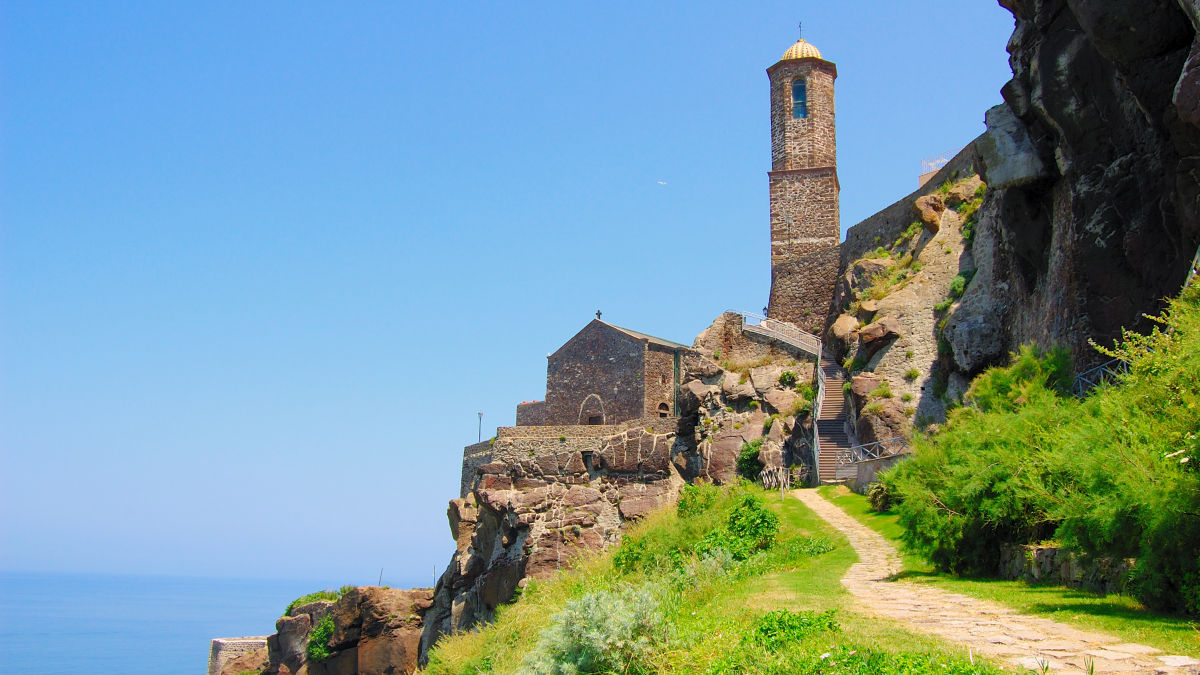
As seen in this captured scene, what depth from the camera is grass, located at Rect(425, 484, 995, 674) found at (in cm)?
850

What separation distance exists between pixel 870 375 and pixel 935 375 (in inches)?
77.6

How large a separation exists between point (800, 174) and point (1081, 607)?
1444 inches

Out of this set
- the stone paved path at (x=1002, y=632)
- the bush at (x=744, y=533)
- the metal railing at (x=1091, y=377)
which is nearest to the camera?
the stone paved path at (x=1002, y=632)

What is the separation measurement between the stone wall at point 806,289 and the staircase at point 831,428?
27.7 feet

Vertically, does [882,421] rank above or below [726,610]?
above

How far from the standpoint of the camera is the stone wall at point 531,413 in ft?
A: 154

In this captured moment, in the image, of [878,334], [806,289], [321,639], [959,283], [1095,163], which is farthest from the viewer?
[806,289]

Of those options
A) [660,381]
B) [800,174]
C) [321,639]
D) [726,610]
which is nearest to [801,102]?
[800,174]

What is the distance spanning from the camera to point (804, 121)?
4566 cm

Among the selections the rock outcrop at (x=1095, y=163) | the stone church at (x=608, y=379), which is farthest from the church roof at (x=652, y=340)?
the rock outcrop at (x=1095, y=163)

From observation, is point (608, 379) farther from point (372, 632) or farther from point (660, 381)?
point (372, 632)

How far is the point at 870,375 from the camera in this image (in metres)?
31.1

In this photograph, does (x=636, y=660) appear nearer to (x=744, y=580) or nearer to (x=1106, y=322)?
(x=744, y=580)

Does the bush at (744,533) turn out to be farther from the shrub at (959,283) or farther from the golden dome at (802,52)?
the golden dome at (802,52)
